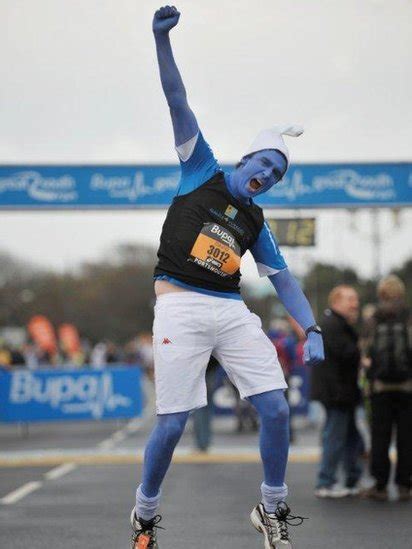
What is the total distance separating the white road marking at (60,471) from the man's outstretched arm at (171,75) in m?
6.73

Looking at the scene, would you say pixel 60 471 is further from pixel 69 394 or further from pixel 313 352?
pixel 313 352

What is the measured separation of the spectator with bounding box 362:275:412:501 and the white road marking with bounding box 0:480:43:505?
2.85 metres

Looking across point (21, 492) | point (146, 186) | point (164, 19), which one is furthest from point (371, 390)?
point (146, 186)

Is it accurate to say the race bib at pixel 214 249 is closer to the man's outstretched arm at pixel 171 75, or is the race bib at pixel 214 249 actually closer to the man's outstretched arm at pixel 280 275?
the man's outstretched arm at pixel 280 275

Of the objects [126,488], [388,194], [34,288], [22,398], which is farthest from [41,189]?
[34,288]

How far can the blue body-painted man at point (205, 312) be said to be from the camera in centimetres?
558

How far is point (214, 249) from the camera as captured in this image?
5645mm

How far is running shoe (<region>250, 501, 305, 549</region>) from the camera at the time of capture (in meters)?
5.57

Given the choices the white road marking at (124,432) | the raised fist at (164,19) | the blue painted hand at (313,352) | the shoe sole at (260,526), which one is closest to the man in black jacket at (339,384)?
the shoe sole at (260,526)

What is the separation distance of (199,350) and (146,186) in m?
13.3

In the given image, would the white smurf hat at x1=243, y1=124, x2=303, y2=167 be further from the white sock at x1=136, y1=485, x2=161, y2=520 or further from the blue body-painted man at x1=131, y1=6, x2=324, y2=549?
the white sock at x1=136, y1=485, x2=161, y2=520

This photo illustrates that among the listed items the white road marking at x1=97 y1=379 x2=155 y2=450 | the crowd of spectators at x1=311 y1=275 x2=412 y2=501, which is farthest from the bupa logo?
the crowd of spectators at x1=311 y1=275 x2=412 y2=501

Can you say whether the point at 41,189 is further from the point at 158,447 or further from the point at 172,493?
the point at 158,447

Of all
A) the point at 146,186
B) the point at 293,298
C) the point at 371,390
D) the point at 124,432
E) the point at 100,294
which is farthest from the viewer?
the point at 100,294
